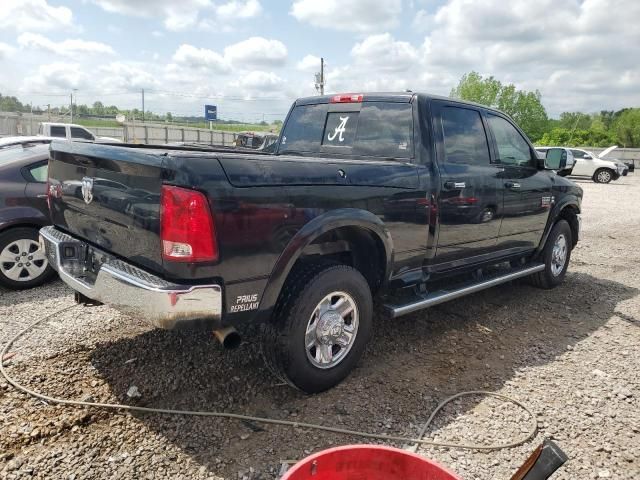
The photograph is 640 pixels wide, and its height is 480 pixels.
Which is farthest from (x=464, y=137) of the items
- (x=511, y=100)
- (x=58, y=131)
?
(x=511, y=100)

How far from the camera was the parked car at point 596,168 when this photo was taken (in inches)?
947

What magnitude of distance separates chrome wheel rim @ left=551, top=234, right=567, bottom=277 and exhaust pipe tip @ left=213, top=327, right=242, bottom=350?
4.34 m

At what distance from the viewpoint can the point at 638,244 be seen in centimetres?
909

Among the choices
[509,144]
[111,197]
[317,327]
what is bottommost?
[317,327]

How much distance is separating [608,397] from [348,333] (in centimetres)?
184

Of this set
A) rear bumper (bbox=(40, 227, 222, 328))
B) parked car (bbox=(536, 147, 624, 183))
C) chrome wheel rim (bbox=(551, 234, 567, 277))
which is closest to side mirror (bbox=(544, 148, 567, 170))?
chrome wheel rim (bbox=(551, 234, 567, 277))

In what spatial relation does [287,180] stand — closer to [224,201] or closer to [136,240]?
→ [224,201]

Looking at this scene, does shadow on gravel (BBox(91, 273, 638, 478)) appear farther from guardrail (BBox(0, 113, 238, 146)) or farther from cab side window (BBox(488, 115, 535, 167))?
guardrail (BBox(0, 113, 238, 146))

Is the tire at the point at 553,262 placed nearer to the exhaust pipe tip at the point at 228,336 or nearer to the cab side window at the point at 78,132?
the exhaust pipe tip at the point at 228,336

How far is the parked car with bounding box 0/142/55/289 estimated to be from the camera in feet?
16.5

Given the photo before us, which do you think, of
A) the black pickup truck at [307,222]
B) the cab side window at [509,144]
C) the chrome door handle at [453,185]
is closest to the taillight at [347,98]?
the black pickup truck at [307,222]

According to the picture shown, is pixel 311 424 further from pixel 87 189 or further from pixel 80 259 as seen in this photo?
pixel 87 189

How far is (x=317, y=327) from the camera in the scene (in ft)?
10.6

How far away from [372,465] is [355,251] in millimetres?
1911
